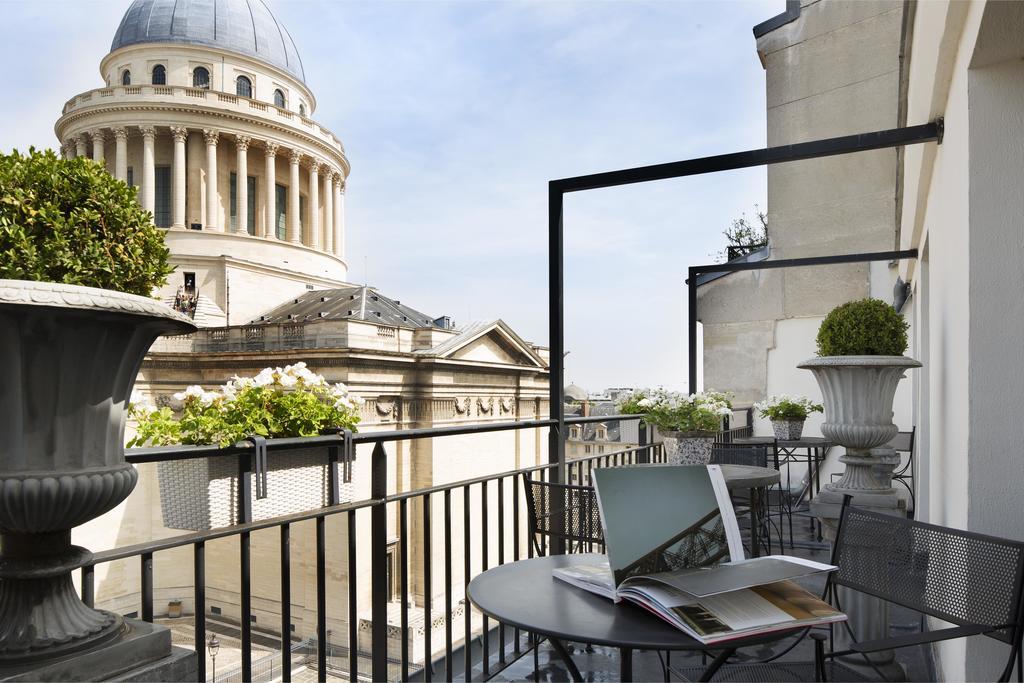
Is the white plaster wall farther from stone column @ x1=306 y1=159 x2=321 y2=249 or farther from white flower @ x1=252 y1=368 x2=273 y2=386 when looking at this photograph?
stone column @ x1=306 y1=159 x2=321 y2=249

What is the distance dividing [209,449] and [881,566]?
6.13 feet

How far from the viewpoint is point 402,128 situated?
27.0 metres

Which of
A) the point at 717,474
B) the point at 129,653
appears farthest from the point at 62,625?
the point at 717,474

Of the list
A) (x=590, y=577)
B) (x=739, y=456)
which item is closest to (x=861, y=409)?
(x=739, y=456)

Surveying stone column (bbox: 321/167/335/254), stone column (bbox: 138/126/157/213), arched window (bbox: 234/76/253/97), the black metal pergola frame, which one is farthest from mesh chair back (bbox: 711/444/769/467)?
arched window (bbox: 234/76/253/97)

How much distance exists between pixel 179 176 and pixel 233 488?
114 ft

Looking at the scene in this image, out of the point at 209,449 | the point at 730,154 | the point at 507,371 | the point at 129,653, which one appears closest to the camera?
the point at 129,653

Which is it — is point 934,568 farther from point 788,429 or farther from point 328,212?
point 328,212

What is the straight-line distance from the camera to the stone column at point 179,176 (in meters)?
32.5

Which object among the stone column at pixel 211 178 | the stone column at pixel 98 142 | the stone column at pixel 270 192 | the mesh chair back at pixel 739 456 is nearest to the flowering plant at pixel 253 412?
the mesh chair back at pixel 739 456

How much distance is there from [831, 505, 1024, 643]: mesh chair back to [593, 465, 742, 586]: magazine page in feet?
2.04

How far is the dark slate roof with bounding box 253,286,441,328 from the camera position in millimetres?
30062

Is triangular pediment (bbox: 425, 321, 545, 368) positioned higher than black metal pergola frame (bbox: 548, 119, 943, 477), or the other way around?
black metal pergola frame (bbox: 548, 119, 943, 477)

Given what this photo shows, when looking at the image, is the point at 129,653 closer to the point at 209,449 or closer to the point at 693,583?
the point at 209,449
